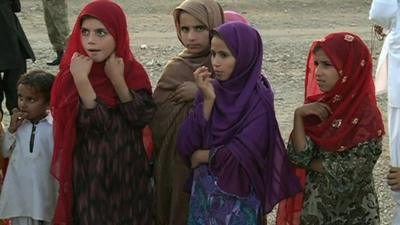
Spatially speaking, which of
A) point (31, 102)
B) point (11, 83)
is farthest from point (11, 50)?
point (31, 102)

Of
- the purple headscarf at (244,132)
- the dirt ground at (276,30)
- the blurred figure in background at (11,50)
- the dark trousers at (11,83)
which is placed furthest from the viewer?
the dirt ground at (276,30)

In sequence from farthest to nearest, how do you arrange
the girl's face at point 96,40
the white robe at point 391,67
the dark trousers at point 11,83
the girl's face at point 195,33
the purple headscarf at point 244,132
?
the dark trousers at point 11,83, the white robe at point 391,67, the girl's face at point 195,33, the girl's face at point 96,40, the purple headscarf at point 244,132

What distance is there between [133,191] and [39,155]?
488 mm

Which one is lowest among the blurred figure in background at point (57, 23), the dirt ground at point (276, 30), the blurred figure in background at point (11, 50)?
the dirt ground at point (276, 30)

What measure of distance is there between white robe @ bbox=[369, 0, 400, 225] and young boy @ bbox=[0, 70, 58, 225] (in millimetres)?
1945

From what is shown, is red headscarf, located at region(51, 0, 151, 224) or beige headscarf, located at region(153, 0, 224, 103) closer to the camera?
red headscarf, located at region(51, 0, 151, 224)

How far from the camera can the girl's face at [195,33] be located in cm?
400

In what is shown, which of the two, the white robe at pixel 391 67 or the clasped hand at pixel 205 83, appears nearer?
the clasped hand at pixel 205 83

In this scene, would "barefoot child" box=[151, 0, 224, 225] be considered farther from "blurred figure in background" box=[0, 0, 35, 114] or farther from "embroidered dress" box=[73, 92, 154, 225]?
"blurred figure in background" box=[0, 0, 35, 114]

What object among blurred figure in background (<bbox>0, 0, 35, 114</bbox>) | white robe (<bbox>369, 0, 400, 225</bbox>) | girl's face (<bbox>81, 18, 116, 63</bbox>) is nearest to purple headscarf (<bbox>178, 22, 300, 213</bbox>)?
girl's face (<bbox>81, 18, 116, 63</bbox>)

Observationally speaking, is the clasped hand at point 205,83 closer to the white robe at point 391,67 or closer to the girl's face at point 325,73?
the girl's face at point 325,73

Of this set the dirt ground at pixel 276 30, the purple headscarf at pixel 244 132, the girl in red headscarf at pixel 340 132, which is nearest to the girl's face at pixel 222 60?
the purple headscarf at pixel 244 132

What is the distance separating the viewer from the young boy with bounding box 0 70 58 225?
404 centimetres

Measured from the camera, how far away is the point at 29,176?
4.05 metres
